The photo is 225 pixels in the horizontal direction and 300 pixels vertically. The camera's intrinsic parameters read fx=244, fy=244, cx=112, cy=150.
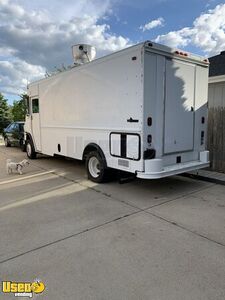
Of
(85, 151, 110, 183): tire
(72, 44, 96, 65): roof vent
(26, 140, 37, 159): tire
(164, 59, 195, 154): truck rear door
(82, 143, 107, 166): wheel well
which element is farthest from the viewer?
(26, 140, 37, 159): tire

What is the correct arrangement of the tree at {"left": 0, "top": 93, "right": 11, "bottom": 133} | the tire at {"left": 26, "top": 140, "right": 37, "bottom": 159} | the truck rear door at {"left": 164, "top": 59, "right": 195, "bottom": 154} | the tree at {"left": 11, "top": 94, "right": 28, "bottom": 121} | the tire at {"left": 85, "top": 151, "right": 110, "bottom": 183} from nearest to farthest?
the truck rear door at {"left": 164, "top": 59, "right": 195, "bottom": 154}, the tire at {"left": 85, "top": 151, "right": 110, "bottom": 183}, the tire at {"left": 26, "top": 140, "right": 37, "bottom": 159}, the tree at {"left": 11, "top": 94, "right": 28, "bottom": 121}, the tree at {"left": 0, "top": 93, "right": 11, "bottom": 133}

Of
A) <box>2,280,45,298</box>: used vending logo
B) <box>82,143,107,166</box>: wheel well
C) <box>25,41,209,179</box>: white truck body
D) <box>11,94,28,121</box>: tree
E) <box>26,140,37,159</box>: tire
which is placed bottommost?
<box>2,280,45,298</box>: used vending logo

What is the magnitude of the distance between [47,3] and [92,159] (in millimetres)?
5546

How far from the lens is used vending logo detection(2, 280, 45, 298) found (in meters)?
2.38

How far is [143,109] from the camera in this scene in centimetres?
461

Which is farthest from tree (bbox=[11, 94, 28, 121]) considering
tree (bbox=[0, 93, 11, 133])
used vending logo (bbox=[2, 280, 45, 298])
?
used vending logo (bbox=[2, 280, 45, 298])

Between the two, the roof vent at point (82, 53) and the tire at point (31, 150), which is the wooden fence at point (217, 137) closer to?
the roof vent at point (82, 53)

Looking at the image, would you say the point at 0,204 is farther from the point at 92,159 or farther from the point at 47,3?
the point at 47,3

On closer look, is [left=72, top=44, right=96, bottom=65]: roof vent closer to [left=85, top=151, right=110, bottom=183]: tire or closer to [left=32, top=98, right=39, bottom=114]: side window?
[left=32, top=98, right=39, bottom=114]: side window

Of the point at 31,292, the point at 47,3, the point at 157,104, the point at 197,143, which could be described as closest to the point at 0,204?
the point at 31,292

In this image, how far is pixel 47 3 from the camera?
314 inches

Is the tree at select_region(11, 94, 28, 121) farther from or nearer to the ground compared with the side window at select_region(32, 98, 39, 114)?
farther from the ground

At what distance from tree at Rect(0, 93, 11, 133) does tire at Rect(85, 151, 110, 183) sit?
85.2ft

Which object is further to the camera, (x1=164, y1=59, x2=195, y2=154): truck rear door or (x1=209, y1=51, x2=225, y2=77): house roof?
(x1=209, y1=51, x2=225, y2=77): house roof
